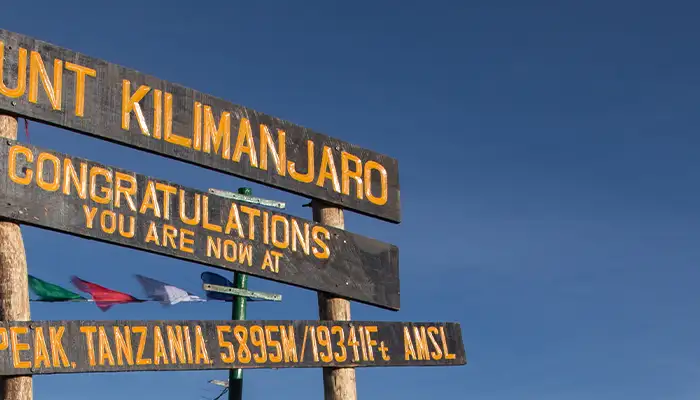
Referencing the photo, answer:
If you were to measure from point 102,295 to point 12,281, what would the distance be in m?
5.50

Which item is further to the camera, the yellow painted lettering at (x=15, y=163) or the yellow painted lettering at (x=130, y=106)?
the yellow painted lettering at (x=130, y=106)

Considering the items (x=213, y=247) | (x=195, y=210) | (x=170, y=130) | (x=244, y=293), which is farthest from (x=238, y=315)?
(x=170, y=130)

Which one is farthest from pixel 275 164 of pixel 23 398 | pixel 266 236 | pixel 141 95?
pixel 23 398

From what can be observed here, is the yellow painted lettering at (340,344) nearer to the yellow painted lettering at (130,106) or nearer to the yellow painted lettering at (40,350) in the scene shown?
the yellow painted lettering at (130,106)

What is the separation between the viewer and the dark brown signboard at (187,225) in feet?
30.5

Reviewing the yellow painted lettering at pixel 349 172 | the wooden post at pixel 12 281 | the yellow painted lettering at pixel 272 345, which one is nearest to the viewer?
the wooden post at pixel 12 281

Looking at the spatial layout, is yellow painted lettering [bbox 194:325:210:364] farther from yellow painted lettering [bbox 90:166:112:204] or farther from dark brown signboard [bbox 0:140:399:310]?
yellow painted lettering [bbox 90:166:112:204]

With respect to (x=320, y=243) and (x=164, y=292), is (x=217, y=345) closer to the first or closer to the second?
(x=320, y=243)

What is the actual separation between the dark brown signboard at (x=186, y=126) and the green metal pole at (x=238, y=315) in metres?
4.30

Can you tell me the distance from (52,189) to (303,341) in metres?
2.75

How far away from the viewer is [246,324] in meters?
10.2

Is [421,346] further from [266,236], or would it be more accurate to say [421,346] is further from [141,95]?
[141,95]

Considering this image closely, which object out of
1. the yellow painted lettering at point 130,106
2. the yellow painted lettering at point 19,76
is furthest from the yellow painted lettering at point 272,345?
the yellow painted lettering at point 19,76

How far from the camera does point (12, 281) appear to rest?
9266 mm
